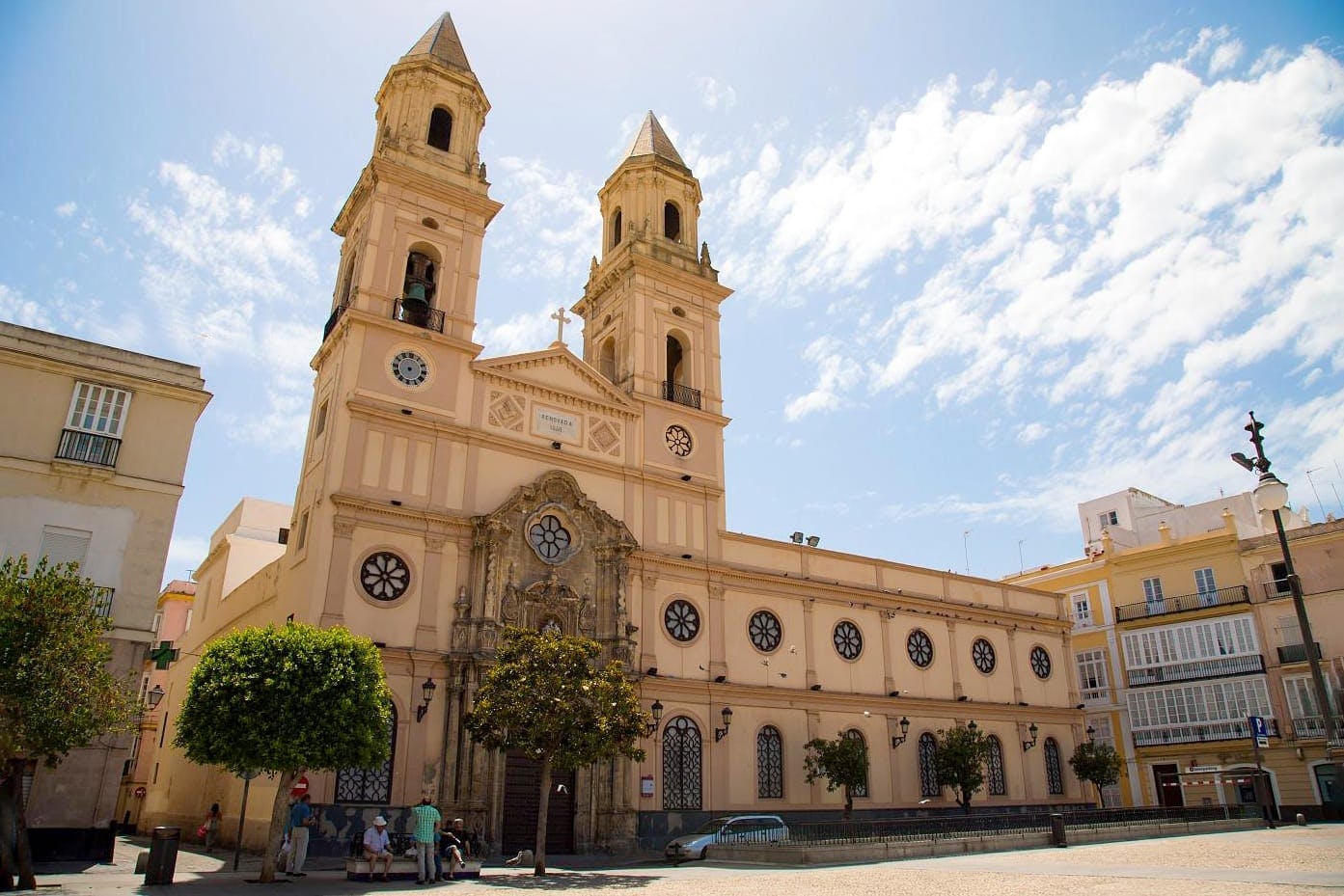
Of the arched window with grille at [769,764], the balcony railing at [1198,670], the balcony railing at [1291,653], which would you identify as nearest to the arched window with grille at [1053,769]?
the balcony railing at [1198,670]

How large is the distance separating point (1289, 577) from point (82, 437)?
935 inches

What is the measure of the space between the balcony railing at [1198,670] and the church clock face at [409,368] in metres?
33.2

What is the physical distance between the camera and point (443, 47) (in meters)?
32.7

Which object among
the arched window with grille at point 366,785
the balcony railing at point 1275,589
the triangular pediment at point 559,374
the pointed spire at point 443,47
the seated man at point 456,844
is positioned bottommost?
the seated man at point 456,844

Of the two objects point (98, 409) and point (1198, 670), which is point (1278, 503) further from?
point (1198, 670)

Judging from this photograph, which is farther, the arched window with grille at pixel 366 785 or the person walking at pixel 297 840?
the arched window with grille at pixel 366 785

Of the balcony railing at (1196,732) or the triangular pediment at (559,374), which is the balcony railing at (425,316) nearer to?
the triangular pediment at (559,374)

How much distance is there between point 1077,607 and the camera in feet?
145

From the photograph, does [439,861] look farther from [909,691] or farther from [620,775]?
[909,691]

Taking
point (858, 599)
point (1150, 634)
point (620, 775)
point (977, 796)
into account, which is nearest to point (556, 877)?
point (620, 775)

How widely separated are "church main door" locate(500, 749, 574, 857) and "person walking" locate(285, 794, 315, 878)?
18.8 feet

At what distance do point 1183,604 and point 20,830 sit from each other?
41.2 m

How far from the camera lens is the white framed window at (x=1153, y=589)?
136ft

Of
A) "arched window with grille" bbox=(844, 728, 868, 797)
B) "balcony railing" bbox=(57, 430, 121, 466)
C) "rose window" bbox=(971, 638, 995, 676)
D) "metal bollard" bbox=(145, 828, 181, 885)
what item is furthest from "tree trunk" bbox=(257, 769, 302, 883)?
"rose window" bbox=(971, 638, 995, 676)
